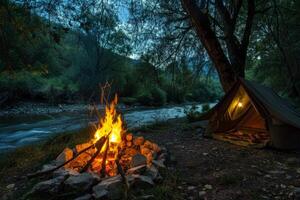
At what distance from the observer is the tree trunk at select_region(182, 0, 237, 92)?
6.72 meters

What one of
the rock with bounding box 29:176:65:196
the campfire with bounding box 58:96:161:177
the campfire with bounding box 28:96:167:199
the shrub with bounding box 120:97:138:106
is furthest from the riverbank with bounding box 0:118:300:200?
the shrub with bounding box 120:97:138:106

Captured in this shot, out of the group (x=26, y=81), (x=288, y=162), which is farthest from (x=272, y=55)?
(x=26, y=81)

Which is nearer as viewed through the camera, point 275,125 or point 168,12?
point 275,125

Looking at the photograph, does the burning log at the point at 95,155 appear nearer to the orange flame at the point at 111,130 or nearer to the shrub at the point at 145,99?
the orange flame at the point at 111,130

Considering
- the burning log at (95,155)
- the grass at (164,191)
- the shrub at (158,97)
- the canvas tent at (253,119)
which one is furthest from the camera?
the shrub at (158,97)

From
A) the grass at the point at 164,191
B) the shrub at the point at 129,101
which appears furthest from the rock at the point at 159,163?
the shrub at the point at 129,101

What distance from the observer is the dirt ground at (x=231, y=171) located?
3.51 meters

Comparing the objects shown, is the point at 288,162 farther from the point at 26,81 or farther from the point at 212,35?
the point at 26,81

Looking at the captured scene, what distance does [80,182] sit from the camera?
11.5ft

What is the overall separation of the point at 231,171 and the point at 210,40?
368 centimetres

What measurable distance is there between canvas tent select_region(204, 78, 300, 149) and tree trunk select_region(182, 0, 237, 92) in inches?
21.9

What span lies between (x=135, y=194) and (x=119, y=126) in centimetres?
168

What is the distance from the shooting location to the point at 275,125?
5.36 meters

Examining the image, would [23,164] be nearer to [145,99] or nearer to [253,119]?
[253,119]
